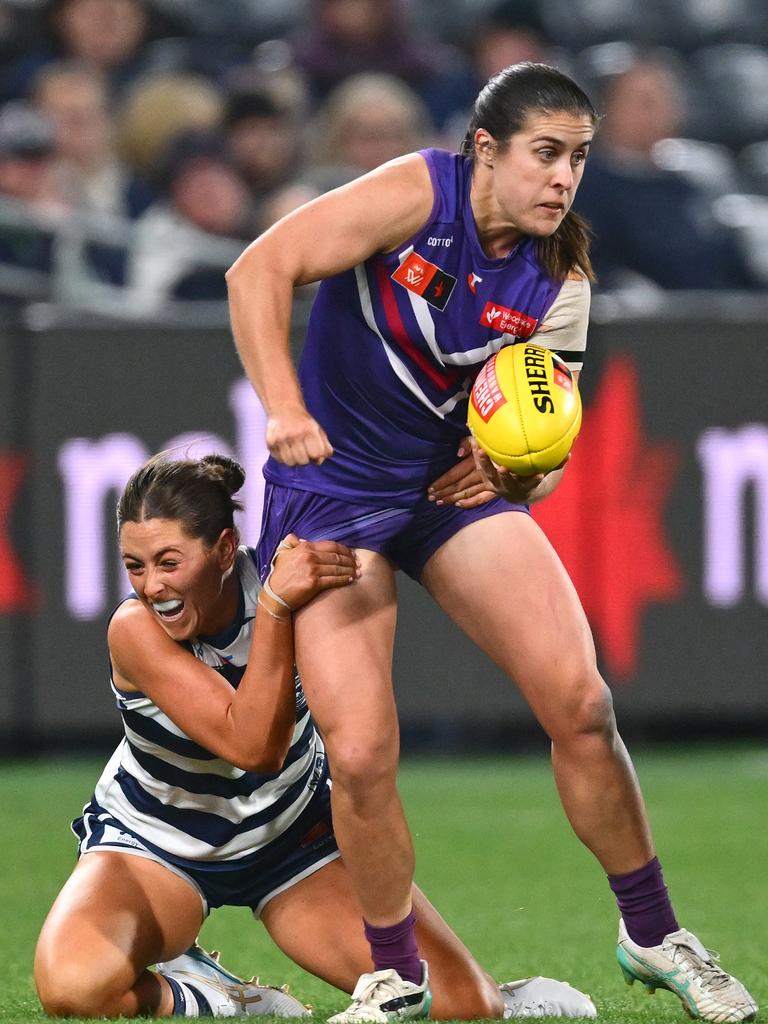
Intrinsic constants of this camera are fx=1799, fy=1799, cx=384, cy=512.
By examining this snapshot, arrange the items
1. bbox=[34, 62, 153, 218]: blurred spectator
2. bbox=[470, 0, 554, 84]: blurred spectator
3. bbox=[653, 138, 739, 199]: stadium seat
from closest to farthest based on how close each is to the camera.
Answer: bbox=[34, 62, 153, 218]: blurred spectator, bbox=[653, 138, 739, 199]: stadium seat, bbox=[470, 0, 554, 84]: blurred spectator

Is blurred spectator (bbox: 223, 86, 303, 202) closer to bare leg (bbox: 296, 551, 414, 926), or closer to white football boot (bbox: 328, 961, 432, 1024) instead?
bare leg (bbox: 296, 551, 414, 926)

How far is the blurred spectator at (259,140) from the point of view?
8555 millimetres

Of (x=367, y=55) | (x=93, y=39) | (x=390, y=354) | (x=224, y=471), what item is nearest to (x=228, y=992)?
(x=224, y=471)

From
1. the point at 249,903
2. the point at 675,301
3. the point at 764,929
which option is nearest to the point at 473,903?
the point at 764,929

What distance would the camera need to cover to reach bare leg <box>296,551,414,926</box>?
3596 millimetres

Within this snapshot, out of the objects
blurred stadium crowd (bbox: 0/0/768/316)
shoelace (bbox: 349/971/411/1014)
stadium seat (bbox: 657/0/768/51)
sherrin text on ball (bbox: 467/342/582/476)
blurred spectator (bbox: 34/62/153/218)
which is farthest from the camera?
stadium seat (bbox: 657/0/768/51)

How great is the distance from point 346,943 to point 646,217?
496 cm

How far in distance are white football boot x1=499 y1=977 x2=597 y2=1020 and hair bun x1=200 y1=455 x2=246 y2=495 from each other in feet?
4.15

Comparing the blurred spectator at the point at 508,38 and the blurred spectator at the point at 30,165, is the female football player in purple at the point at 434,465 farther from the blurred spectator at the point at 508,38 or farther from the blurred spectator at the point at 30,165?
the blurred spectator at the point at 508,38

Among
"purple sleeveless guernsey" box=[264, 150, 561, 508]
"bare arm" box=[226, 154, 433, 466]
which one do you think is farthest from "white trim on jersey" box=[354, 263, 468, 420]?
"bare arm" box=[226, 154, 433, 466]

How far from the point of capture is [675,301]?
7910 mm

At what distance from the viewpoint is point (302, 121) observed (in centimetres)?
907

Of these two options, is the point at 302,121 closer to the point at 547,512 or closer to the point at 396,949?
the point at 547,512

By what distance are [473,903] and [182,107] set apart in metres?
4.88
